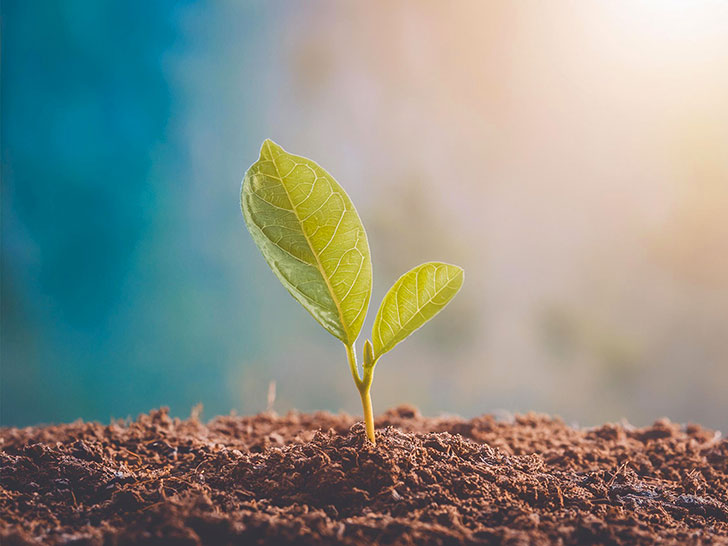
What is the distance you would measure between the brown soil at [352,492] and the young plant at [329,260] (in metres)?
0.18

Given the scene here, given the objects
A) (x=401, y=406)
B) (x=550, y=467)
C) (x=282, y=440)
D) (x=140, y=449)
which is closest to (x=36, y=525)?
(x=140, y=449)

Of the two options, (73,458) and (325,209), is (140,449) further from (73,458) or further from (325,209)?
(325,209)

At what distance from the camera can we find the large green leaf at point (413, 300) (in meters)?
1.46

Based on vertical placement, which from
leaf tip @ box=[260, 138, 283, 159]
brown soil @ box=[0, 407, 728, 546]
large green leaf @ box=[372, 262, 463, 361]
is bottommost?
brown soil @ box=[0, 407, 728, 546]

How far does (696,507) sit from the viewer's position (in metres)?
1.50

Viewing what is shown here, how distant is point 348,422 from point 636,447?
40.0 inches

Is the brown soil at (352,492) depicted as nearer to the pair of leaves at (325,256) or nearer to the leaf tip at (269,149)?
the pair of leaves at (325,256)

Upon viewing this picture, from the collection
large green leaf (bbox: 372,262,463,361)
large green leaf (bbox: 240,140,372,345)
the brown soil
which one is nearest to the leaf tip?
large green leaf (bbox: 240,140,372,345)

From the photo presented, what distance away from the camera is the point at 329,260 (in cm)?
147

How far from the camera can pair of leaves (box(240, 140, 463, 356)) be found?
4.67 feet

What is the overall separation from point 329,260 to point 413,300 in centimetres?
22

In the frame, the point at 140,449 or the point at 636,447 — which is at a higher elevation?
the point at 636,447

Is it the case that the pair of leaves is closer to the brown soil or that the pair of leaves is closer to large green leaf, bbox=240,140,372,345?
large green leaf, bbox=240,140,372,345

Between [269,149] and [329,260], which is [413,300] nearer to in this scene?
[329,260]
